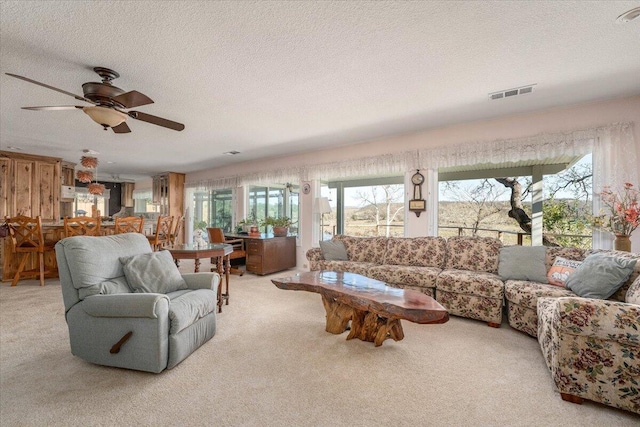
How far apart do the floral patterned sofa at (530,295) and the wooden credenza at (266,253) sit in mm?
3707

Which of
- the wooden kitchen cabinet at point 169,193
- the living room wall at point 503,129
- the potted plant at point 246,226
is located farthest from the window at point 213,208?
the living room wall at point 503,129

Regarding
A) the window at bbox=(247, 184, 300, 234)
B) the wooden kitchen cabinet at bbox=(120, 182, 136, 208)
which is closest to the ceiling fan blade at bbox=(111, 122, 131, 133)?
the window at bbox=(247, 184, 300, 234)

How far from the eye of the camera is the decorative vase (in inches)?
109

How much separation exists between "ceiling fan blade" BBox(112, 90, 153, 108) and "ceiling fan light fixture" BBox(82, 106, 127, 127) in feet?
0.33

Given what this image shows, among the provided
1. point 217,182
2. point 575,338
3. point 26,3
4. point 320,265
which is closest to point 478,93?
point 575,338

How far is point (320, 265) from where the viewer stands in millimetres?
4289

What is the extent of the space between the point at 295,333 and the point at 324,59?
8.00ft

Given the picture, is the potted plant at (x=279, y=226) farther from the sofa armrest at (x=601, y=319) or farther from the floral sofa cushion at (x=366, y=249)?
the sofa armrest at (x=601, y=319)

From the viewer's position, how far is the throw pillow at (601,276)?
7.56 feet

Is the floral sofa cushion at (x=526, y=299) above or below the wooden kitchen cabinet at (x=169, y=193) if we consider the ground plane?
below

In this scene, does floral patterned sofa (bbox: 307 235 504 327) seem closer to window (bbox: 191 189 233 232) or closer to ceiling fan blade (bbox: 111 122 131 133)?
ceiling fan blade (bbox: 111 122 131 133)

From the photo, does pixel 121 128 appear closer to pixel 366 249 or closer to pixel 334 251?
pixel 334 251

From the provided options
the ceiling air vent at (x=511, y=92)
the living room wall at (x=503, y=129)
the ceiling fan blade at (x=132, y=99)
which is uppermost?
the ceiling air vent at (x=511, y=92)

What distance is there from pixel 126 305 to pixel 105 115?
1.62 metres
